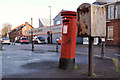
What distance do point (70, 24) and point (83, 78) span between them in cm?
220

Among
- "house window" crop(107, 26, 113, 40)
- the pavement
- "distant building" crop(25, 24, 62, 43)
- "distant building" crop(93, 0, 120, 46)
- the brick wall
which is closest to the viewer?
the pavement

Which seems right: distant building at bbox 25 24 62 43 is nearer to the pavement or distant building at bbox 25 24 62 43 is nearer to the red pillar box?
the pavement

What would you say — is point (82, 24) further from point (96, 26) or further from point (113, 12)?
point (113, 12)

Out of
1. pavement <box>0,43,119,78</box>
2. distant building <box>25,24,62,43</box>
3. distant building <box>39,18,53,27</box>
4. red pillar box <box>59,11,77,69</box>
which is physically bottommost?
pavement <box>0,43,119,78</box>

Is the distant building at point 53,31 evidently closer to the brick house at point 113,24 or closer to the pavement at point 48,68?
the brick house at point 113,24

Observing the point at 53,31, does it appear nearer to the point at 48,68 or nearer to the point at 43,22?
the point at 43,22

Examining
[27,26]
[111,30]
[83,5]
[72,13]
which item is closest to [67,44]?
[72,13]

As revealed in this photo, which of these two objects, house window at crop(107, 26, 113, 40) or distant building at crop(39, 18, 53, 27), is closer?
house window at crop(107, 26, 113, 40)

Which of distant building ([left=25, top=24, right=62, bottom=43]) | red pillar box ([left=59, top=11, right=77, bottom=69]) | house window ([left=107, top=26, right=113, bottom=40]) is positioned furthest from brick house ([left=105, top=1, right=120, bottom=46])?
red pillar box ([left=59, top=11, right=77, bottom=69])

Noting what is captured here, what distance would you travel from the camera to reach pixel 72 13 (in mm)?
5391

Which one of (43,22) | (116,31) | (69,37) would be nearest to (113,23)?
(116,31)

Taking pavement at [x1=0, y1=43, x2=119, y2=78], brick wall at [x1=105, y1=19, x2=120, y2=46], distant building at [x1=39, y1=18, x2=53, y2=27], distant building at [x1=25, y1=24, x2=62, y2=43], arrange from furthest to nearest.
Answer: distant building at [x1=39, y1=18, x2=53, y2=27] < distant building at [x1=25, y1=24, x2=62, y2=43] < brick wall at [x1=105, y1=19, x2=120, y2=46] < pavement at [x1=0, y1=43, x2=119, y2=78]

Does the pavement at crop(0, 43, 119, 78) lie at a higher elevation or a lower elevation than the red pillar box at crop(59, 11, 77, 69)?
lower

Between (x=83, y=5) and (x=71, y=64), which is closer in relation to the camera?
(x=83, y=5)
